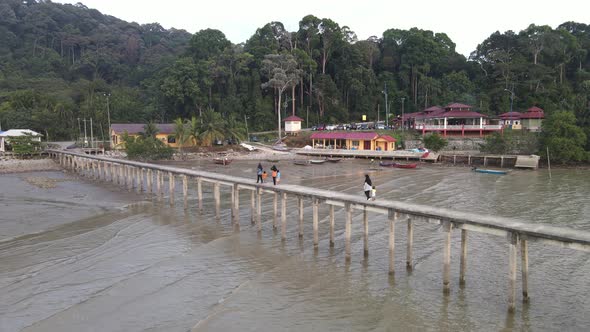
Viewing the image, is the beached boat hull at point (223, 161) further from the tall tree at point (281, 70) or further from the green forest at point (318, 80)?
the tall tree at point (281, 70)

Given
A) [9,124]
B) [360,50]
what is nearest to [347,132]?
[360,50]

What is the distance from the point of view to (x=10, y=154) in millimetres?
61781

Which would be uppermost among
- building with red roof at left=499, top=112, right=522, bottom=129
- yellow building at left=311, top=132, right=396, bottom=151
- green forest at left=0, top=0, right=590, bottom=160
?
green forest at left=0, top=0, right=590, bottom=160

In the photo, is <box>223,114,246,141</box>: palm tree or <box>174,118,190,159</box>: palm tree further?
<box>223,114,246,141</box>: palm tree

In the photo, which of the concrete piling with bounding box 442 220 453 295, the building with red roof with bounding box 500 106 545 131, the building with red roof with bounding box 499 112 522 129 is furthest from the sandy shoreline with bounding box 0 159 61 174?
the building with red roof with bounding box 500 106 545 131

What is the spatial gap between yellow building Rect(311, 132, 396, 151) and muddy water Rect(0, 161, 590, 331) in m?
36.4

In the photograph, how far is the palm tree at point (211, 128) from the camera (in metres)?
70.8

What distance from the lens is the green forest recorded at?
82.7m

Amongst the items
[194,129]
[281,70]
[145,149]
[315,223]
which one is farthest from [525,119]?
[315,223]

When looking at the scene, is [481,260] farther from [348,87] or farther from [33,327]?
[348,87]

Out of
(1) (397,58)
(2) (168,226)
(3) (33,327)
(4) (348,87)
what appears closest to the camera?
(3) (33,327)

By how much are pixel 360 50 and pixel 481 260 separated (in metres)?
84.1

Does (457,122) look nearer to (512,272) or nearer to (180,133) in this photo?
(180,133)

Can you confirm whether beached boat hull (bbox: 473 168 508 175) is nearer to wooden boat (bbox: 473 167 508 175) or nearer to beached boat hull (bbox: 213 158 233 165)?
wooden boat (bbox: 473 167 508 175)
